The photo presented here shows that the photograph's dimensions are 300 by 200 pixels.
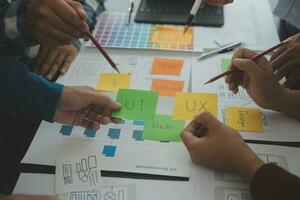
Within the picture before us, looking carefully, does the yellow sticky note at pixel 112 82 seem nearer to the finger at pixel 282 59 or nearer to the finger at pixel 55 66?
the finger at pixel 55 66

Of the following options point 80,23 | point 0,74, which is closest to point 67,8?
point 80,23

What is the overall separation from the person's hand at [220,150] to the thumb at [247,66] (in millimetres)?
153

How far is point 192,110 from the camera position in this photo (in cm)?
82

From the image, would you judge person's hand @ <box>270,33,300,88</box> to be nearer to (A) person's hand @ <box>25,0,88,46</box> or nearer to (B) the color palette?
(B) the color palette

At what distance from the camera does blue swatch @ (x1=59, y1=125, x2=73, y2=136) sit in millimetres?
792

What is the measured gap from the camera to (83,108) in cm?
83

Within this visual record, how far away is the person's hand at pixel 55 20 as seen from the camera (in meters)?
0.76

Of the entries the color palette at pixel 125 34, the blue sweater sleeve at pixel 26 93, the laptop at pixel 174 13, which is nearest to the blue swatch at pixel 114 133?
the blue sweater sleeve at pixel 26 93

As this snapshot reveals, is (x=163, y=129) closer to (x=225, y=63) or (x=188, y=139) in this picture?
(x=188, y=139)

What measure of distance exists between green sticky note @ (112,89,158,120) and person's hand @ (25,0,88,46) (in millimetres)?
177

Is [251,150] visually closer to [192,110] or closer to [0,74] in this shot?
[192,110]

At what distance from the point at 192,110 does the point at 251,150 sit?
0.61 feet

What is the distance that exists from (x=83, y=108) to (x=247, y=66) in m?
0.40

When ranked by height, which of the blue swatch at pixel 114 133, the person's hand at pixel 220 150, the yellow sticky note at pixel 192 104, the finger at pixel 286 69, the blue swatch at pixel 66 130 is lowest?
the blue swatch at pixel 66 130
